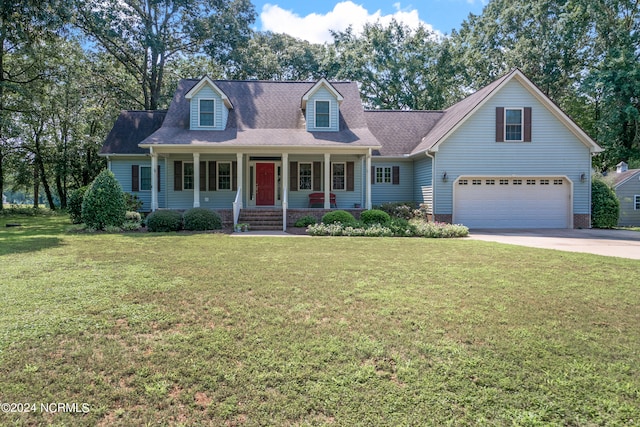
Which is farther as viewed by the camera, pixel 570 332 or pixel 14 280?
pixel 14 280

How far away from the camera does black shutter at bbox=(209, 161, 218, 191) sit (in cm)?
1848

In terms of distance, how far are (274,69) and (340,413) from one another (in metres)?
29.9

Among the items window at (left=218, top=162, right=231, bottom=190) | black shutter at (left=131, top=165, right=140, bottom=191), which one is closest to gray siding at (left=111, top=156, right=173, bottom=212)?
black shutter at (left=131, top=165, right=140, bottom=191)

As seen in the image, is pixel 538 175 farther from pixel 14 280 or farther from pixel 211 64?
pixel 211 64

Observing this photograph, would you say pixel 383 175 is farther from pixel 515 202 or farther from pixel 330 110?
pixel 515 202

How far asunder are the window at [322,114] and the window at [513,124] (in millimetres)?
8051

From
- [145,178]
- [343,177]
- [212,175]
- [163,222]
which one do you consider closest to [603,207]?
[343,177]

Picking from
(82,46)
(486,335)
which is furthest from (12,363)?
(82,46)

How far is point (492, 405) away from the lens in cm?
310

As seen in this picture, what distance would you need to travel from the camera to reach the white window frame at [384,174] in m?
19.5

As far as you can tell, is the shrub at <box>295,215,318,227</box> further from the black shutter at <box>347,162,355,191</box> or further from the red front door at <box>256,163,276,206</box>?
the black shutter at <box>347,162,355,191</box>

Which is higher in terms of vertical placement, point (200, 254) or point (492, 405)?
point (200, 254)

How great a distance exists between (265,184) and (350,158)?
4.43 metres

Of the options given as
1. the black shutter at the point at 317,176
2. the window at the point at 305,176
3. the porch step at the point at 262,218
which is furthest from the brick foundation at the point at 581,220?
the porch step at the point at 262,218
